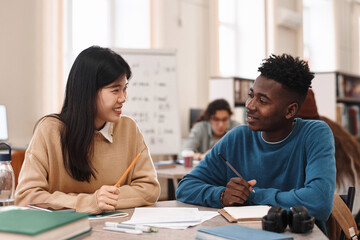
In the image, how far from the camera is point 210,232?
1.04 metres

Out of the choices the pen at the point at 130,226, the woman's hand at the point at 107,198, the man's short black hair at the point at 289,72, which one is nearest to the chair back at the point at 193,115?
the man's short black hair at the point at 289,72

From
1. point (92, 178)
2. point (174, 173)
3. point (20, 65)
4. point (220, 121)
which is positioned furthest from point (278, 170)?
point (20, 65)

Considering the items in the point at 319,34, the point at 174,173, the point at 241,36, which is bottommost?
the point at 174,173

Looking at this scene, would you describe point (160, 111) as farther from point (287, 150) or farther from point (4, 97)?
point (287, 150)

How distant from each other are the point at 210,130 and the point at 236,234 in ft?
10.7

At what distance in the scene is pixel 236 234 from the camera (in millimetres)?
1034

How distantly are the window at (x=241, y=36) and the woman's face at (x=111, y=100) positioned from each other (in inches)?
188

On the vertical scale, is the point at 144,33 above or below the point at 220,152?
above

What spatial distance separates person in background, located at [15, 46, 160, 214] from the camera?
1.62 m

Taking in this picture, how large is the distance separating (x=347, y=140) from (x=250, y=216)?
4.57 feet

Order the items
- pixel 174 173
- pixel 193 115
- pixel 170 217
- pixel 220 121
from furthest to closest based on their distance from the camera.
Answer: pixel 193 115 < pixel 220 121 < pixel 174 173 < pixel 170 217

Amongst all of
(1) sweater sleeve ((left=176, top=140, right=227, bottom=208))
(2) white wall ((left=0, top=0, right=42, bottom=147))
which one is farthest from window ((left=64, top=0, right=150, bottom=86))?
(1) sweater sleeve ((left=176, top=140, right=227, bottom=208))

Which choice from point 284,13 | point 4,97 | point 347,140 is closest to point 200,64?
point 284,13

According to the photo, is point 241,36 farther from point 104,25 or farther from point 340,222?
point 340,222
